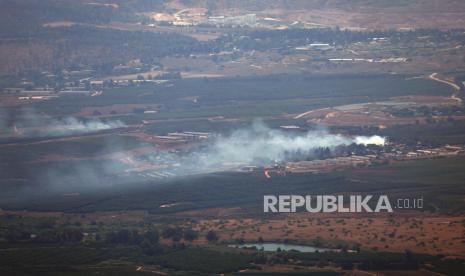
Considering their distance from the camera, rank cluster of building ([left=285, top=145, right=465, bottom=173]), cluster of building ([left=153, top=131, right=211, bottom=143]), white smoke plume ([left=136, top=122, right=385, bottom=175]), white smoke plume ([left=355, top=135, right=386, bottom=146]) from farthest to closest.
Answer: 1. cluster of building ([left=153, top=131, right=211, bottom=143])
2. white smoke plume ([left=355, top=135, right=386, bottom=146])
3. white smoke plume ([left=136, top=122, right=385, bottom=175])
4. cluster of building ([left=285, top=145, right=465, bottom=173])

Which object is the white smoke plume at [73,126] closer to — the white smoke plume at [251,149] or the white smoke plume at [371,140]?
the white smoke plume at [251,149]

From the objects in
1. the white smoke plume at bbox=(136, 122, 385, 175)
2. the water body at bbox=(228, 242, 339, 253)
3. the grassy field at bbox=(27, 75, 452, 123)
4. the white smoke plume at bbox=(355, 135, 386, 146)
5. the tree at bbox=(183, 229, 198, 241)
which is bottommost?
the grassy field at bbox=(27, 75, 452, 123)

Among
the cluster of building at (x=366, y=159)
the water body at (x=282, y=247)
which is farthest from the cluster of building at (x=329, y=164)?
Result: the water body at (x=282, y=247)

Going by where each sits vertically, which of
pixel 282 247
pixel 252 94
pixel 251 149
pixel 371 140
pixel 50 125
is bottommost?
pixel 252 94

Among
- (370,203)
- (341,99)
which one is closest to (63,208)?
(370,203)

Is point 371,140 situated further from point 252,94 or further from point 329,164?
point 252,94

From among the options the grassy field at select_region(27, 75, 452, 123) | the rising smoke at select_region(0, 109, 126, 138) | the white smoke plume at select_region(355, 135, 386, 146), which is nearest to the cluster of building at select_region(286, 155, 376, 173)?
the white smoke plume at select_region(355, 135, 386, 146)

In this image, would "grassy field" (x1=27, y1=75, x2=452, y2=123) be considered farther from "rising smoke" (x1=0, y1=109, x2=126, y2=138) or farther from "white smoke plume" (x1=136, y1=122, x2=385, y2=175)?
"white smoke plume" (x1=136, y1=122, x2=385, y2=175)

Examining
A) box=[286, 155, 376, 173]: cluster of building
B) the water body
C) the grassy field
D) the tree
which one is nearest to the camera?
the water body

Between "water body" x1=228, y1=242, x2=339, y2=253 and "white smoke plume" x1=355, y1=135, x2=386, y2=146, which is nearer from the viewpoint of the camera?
"water body" x1=228, y1=242, x2=339, y2=253

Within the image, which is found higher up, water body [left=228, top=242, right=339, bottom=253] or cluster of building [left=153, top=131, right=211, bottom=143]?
water body [left=228, top=242, right=339, bottom=253]

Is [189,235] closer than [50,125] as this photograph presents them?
Yes

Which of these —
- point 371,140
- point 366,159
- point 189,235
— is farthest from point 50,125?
point 189,235
